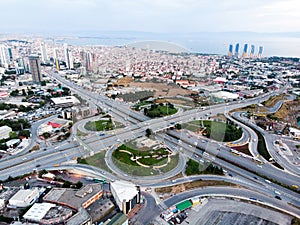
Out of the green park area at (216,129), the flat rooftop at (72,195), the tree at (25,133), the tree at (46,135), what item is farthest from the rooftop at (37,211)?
the green park area at (216,129)

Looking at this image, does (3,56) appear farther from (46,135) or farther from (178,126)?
(178,126)

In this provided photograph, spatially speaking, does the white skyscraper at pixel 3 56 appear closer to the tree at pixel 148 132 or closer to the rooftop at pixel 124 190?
the tree at pixel 148 132

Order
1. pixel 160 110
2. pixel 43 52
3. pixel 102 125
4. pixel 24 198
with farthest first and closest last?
1. pixel 43 52
2. pixel 160 110
3. pixel 102 125
4. pixel 24 198

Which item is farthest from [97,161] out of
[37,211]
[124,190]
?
[37,211]

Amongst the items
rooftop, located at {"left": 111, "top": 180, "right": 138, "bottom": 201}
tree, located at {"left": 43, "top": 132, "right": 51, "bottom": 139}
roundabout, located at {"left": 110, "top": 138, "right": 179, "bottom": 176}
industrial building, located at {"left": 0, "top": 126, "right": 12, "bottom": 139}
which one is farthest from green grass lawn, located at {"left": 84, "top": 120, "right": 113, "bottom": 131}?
rooftop, located at {"left": 111, "top": 180, "right": 138, "bottom": 201}

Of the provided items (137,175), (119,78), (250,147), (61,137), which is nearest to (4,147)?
(61,137)

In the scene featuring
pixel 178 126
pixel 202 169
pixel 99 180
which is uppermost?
pixel 178 126
